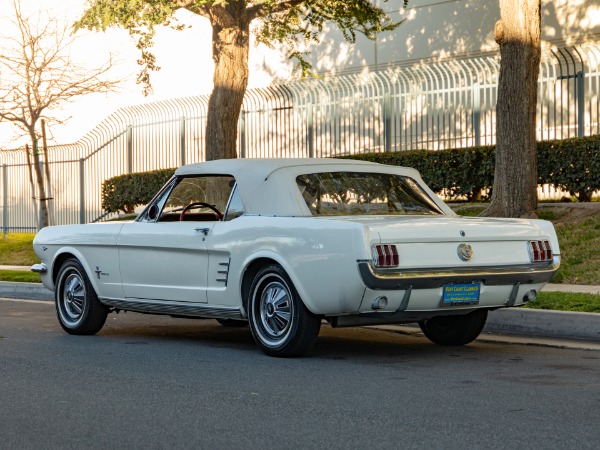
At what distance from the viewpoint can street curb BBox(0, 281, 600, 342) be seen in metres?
10.3

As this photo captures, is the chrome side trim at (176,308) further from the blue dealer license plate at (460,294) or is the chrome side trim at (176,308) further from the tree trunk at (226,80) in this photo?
the tree trunk at (226,80)

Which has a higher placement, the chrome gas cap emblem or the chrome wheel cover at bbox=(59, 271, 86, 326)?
the chrome gas cap emblem

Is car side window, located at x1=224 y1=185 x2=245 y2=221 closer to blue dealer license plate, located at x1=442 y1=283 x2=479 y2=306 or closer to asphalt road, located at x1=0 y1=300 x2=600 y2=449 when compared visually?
asphalt road, located at x1=0 y1=300 x2=600 y2=449

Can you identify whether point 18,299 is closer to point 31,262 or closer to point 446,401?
point 31,262

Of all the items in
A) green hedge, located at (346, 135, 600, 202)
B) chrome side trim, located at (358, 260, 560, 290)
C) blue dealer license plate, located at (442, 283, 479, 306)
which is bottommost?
blue dealer license plate, located at (442, 283, 479, 306)

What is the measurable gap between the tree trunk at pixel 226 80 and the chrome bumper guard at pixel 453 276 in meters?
10.7

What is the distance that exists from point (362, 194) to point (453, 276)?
1341mm

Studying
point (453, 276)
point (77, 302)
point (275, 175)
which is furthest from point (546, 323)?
point (77, 302)

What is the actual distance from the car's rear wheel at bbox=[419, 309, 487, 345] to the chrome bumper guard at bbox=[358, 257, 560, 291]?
747 millimetres

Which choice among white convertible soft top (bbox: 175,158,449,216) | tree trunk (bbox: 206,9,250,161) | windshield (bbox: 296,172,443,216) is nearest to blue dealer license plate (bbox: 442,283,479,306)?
windshield (bbox: 296,172,443,216)

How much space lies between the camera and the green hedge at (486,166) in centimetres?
1775

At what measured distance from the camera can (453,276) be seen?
8484 millimetres

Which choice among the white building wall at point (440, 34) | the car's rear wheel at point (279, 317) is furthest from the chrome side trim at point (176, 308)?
the white building wall at point (440, 34)

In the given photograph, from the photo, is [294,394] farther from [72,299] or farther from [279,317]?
[72,299]
